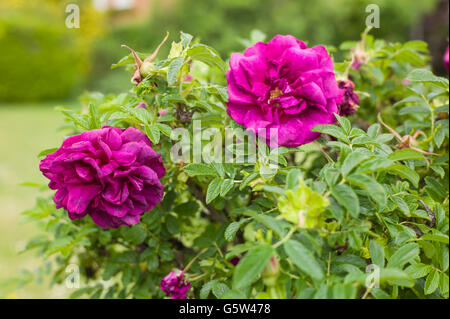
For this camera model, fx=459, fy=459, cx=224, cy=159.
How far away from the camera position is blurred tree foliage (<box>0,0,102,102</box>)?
963cm

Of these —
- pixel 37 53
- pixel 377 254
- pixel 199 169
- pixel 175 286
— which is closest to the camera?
pixel 377 254

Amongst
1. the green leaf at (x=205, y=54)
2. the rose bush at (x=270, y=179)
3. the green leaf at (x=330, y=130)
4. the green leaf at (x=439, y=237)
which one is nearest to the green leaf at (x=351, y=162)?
the rose bush at (x=270, y=179)

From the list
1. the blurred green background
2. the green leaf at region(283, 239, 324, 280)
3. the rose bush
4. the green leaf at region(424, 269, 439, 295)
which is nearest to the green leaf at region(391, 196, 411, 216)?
the rose bush

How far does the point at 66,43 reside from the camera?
34.0 ft

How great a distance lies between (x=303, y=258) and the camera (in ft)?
1.85

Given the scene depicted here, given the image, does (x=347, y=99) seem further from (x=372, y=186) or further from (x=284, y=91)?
(x=372, y=186)

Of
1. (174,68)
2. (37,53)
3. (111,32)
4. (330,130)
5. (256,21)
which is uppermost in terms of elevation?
(111,32)

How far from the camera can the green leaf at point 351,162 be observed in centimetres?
63

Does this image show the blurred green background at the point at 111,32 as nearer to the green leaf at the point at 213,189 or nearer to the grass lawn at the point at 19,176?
the grass lawn at the point at 19,176

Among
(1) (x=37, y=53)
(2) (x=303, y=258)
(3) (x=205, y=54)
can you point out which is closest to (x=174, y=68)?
(3) (x=205, y=54)

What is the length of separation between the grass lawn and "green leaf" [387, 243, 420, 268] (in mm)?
883

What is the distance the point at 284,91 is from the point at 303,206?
0.23 metres

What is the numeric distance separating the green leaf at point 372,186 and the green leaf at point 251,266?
0.50 feet
